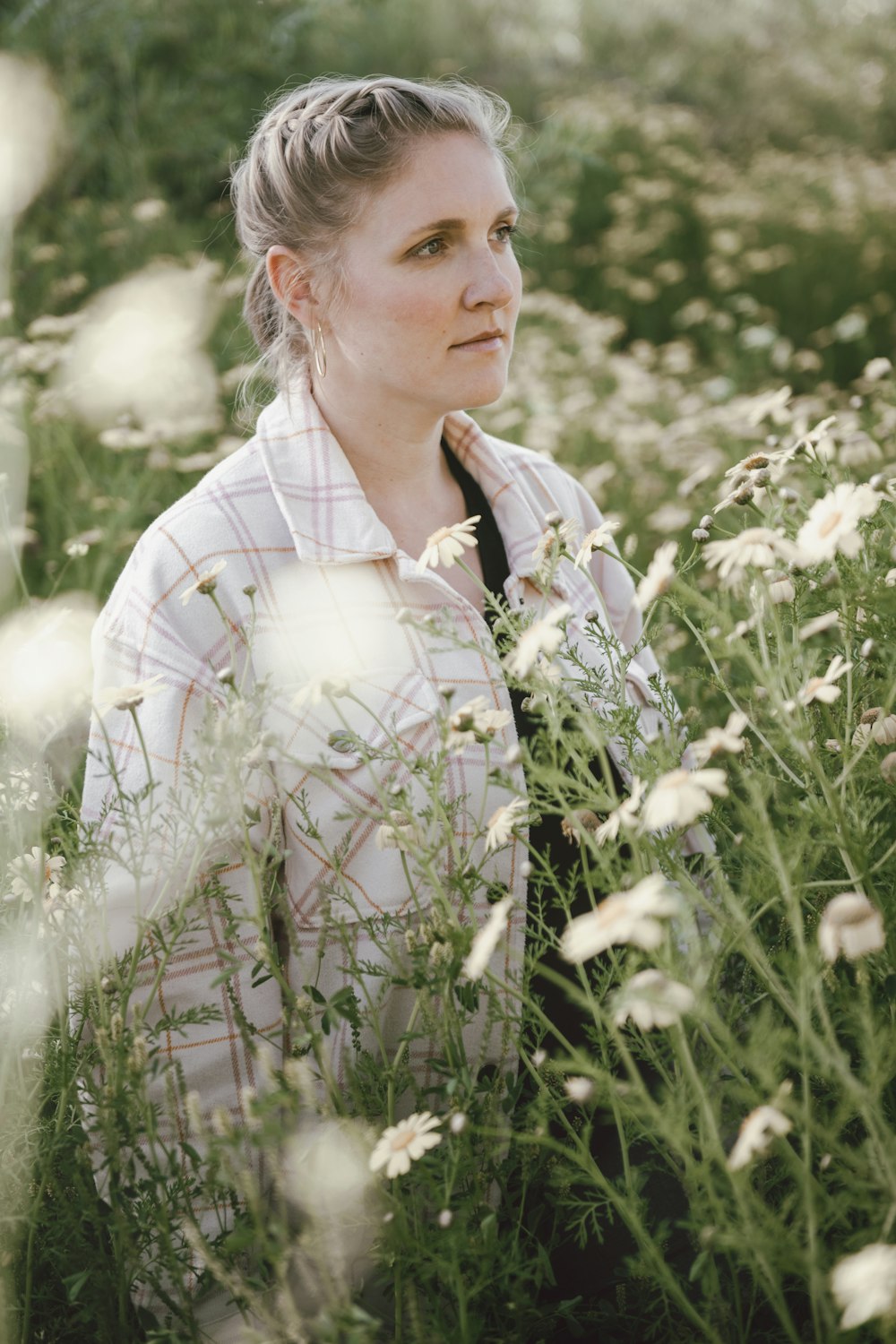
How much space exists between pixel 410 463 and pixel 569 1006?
957 millimetres

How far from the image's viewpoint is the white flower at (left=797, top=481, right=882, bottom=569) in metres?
1.15

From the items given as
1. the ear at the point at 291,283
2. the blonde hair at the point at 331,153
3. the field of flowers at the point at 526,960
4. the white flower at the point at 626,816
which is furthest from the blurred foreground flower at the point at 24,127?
the white flower at the point at 626,816

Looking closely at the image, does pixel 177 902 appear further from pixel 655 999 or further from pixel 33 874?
pixel 655 999

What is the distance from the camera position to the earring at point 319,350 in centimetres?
214

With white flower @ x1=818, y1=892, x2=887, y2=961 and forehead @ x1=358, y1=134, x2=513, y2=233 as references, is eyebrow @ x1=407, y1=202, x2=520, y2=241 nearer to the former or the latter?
forehead @ x1=358, y1=134, x2=513, y2=233

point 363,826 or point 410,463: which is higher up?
point 410,463

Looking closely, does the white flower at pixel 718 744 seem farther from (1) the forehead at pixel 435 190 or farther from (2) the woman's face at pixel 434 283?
(1) the forehead at pixel 435 190

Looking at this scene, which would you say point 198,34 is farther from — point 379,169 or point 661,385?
point 379,169

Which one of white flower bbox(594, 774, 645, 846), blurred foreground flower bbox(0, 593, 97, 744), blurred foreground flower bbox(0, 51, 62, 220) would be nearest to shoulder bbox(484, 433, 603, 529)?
blurred foreground flower bbox(0, 593, 97, 744)

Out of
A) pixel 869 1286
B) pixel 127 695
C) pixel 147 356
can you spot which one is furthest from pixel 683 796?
pixel 147 356

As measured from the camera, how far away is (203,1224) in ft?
5.52

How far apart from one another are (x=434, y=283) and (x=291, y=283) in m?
0.30

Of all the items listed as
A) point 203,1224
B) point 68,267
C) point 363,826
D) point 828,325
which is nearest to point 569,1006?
point 363,826

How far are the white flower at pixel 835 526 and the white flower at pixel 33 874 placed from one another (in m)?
0.85
